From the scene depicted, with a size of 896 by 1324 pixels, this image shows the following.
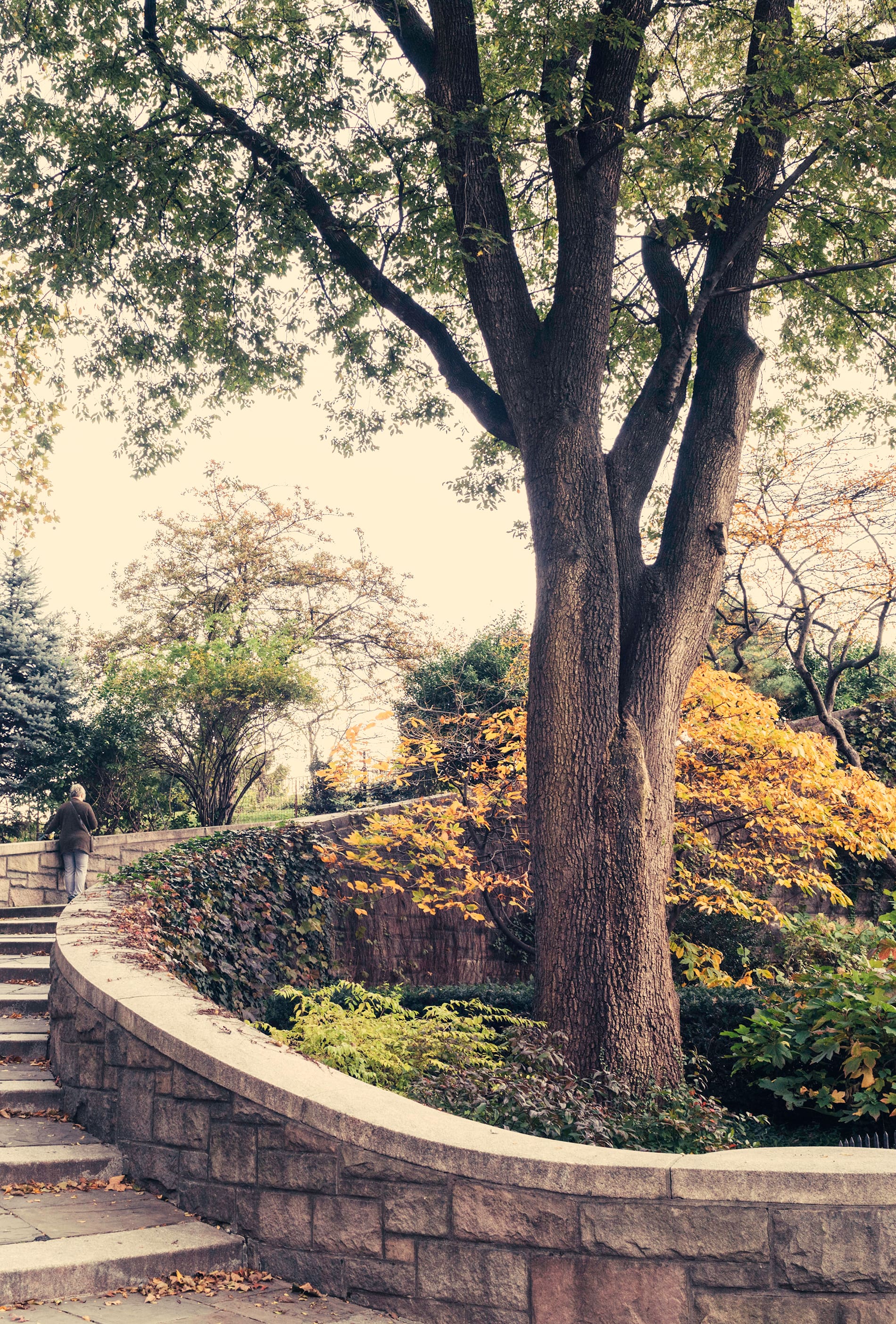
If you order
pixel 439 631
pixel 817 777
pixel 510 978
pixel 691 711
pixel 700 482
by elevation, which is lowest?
pixel 510 978

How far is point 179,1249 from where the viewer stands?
140 inches

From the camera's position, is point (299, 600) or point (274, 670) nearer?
point (274, 670)

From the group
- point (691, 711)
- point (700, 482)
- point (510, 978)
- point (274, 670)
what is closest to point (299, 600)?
point (274, 670)

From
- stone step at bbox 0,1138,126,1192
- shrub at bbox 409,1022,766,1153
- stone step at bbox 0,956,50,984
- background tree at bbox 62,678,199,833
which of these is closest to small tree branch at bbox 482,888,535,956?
shrub at bbox 409,1022,766,1153

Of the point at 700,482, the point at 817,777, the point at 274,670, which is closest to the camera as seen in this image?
the point at 700,482

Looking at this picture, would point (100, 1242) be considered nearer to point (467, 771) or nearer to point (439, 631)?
point (467, 771)

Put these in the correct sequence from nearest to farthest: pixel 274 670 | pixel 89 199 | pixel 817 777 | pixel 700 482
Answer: pixel 700 482 → pixel 89 199 → pixel 817 777 → pixel 274 670

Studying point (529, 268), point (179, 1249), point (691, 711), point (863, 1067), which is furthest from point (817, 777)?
point (179, 1249)

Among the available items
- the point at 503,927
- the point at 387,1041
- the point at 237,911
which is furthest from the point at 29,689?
the point at 387,1041

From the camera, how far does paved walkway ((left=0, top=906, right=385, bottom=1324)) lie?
3230mm

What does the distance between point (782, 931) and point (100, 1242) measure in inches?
315

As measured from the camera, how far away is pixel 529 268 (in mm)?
10156

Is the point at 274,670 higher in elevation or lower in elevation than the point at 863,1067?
higher

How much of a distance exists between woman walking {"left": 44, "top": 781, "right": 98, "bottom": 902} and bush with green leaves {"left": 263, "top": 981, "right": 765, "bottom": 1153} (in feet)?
18.8
